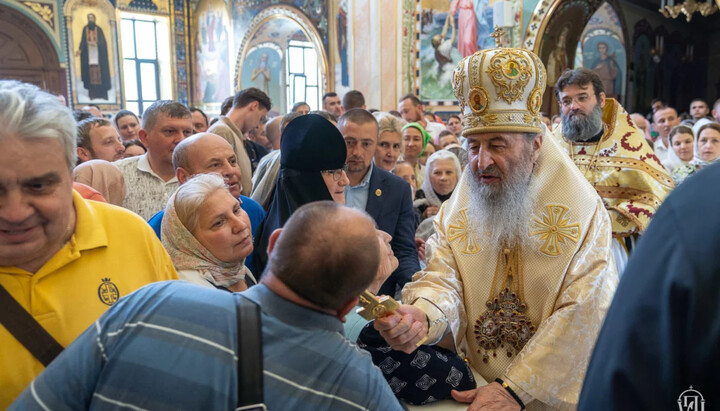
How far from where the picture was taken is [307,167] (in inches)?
107

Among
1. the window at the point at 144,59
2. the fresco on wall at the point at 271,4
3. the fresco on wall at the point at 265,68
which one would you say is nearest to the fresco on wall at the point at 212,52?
the fresco on wall at the point at 271,4

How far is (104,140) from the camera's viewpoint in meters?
4.20

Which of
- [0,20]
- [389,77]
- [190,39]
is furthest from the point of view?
[190,39]

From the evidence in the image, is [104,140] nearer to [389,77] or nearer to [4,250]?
[4,250]

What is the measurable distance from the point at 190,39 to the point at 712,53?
49.7 ft

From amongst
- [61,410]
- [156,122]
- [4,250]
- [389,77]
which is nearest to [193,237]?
[4,250]

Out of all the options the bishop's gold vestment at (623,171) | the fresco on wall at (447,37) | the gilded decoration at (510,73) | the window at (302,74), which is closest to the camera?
the gilded decoration at (510,73)

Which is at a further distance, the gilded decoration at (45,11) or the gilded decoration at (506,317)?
the gilded decoration at (45,11)

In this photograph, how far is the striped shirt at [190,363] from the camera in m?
1.05

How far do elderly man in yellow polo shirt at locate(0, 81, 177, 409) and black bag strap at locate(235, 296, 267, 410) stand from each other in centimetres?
60

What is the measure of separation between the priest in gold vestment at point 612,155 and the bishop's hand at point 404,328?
2567 mm

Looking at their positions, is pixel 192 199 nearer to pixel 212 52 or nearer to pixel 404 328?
pixel 404 328

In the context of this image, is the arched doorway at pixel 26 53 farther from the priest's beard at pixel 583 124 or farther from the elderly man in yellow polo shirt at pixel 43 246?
the elderly man in yellow polo shirt at pixel 43 246

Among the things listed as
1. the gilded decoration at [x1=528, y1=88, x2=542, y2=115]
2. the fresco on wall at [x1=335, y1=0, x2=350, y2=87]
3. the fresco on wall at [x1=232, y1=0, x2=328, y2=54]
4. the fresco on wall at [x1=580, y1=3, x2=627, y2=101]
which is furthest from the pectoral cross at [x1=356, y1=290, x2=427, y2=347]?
the fresco on wall at [x1=580, y1=3, x2=627, y2=101]
